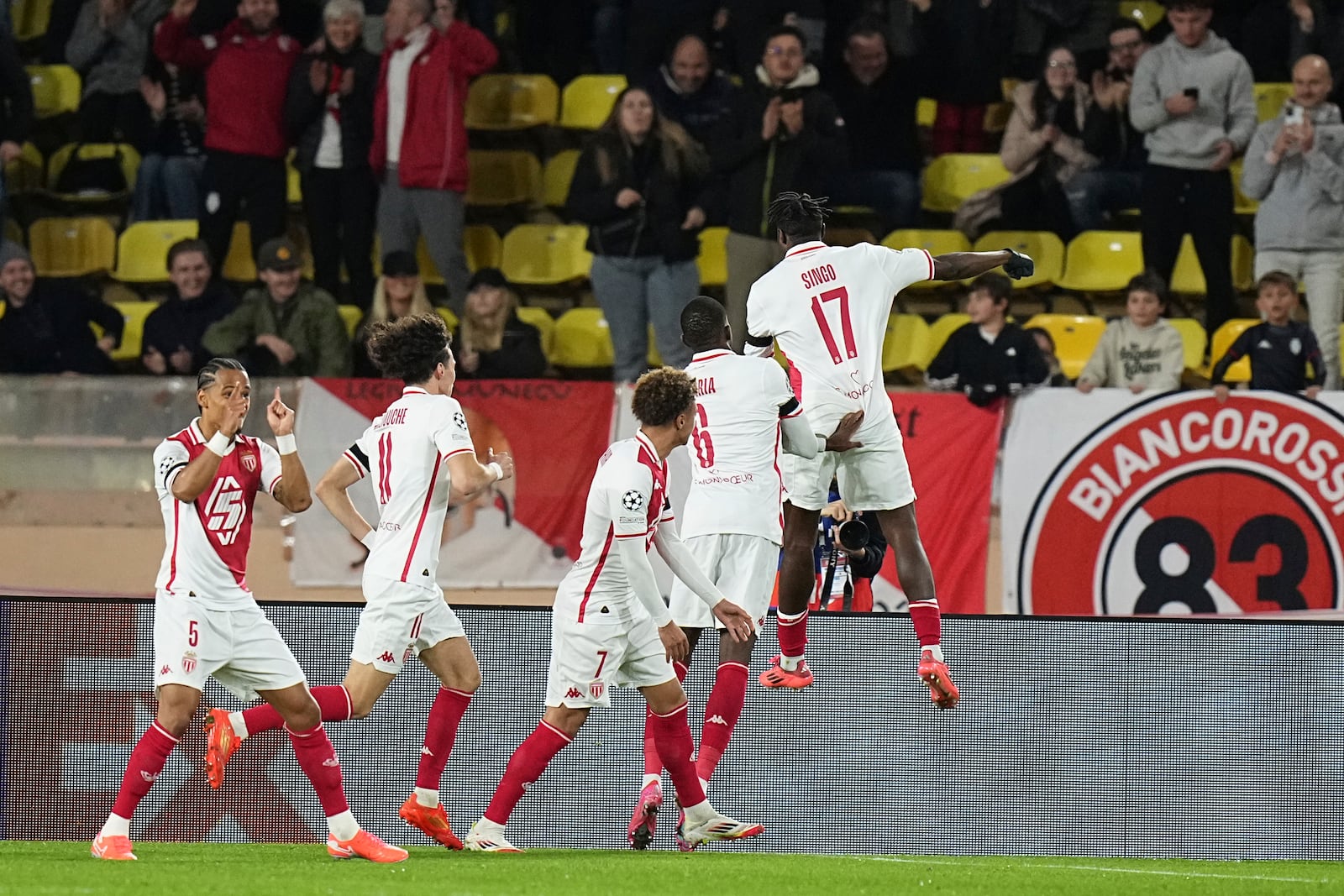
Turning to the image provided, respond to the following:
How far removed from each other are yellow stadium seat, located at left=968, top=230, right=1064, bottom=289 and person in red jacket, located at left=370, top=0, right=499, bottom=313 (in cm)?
372

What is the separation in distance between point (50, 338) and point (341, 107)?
2539 millimetres

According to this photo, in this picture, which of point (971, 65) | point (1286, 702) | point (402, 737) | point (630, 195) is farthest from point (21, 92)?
point (1286, 702)

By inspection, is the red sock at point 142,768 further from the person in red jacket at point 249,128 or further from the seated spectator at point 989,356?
the person in red jacket at point 249,128

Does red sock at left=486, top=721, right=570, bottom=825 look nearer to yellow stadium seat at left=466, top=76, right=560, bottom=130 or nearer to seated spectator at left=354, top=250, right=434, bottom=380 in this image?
seated spectator at left=354, top=250, right=434, bottom=380

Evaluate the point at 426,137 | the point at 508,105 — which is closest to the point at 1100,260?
the point at 508,105

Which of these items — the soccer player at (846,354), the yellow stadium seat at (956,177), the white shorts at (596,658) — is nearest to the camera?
the white shorts at (596,658)

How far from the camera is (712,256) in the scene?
1447 cm

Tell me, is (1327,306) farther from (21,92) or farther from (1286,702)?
(21,92)

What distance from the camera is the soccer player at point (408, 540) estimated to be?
7.61 m

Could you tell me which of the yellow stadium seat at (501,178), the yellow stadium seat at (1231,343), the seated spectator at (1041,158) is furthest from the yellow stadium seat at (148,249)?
the yellow stadium seat at (1231,343)

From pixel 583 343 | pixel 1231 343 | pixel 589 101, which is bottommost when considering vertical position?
pixel 583 343

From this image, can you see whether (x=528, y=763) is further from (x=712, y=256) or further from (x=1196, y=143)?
(x=1196, y=143)

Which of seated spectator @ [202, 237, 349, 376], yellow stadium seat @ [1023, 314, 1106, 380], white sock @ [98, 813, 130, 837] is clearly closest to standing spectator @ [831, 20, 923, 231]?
yellow stadium seat @ [1023, 314, 1106, 380]

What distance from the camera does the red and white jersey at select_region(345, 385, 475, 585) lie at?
762cm
